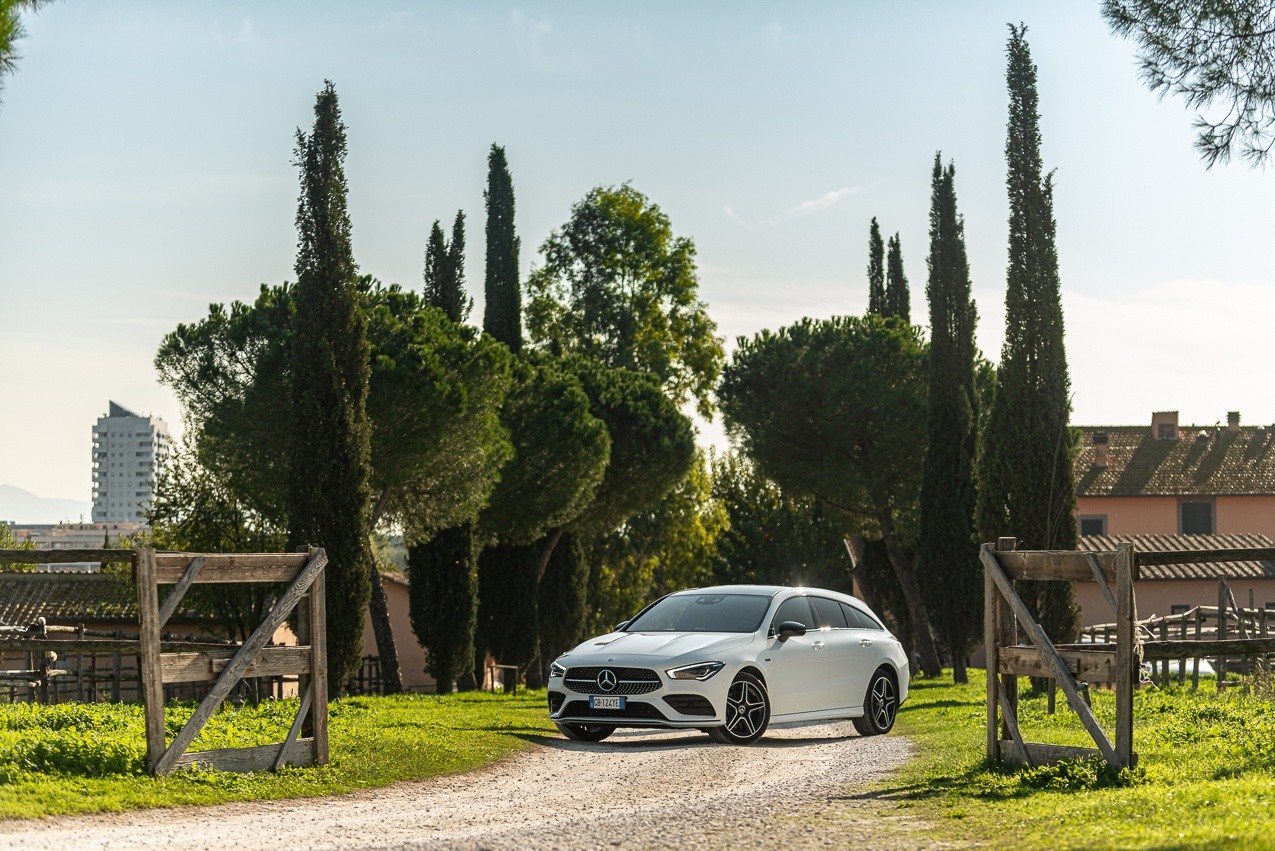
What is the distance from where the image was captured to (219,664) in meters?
11.2

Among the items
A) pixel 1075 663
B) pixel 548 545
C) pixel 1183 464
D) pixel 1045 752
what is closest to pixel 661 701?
pixel 1045 752

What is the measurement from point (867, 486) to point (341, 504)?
1763 cm

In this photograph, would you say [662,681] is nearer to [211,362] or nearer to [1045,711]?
[1045,711]

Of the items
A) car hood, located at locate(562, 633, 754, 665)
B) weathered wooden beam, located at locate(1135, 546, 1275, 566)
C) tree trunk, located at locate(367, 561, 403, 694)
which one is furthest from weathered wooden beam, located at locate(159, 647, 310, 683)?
tree trunk, located at locate(367, 561, 403, 694)

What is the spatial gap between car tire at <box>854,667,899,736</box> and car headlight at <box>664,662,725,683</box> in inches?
106

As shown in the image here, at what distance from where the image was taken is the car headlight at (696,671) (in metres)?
14.4

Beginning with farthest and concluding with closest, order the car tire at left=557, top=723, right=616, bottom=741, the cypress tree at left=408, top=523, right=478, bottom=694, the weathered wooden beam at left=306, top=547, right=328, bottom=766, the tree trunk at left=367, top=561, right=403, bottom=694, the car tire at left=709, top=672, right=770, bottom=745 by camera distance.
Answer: the tree trunk at left=367, top=561, right=403, bottom=694
the cypress tree at left=408, top=523, right=478, bottom=694
the car tire at left=557, top=723, right=616, bottom=741
the car tire at left=709, top=672, right=770, bottom=745
the weathered wooden beam at left=306, top=547, right=328, bottom=766

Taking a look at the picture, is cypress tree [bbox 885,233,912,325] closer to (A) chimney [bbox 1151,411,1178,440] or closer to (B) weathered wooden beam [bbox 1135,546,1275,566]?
(A) chimney [bbox 1151,411,1178,440]

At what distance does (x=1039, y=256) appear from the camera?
2578 cm

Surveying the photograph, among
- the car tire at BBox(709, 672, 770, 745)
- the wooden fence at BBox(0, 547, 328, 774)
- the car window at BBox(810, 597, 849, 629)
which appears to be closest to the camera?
the wooden fence at BBox(0, 547, 328, 774)

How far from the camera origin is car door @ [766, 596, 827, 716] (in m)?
15.2

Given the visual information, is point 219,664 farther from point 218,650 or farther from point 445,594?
point 445,594

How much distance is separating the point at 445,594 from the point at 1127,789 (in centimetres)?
2403

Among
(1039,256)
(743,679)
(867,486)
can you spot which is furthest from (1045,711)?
(867,486)
